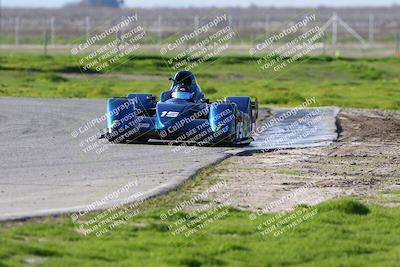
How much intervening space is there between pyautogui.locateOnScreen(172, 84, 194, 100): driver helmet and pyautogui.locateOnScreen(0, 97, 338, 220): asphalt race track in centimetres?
118

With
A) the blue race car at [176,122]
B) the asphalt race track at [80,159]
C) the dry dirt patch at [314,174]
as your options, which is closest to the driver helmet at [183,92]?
the blue race car at [176,122]

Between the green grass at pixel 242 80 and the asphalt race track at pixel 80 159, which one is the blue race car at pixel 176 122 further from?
the green grass at pixel 242 80

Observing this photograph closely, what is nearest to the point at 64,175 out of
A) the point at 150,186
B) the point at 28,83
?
the point at 150,186

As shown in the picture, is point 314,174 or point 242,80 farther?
point 242,80

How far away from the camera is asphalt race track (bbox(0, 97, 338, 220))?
13488 mm

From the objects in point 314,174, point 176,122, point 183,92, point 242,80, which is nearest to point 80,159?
point 176,122

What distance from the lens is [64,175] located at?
1570 centimetres

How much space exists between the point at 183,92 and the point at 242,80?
2495 cm

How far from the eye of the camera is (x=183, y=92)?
21562 mm

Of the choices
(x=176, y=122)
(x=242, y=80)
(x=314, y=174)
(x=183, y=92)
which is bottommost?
(x=242, y=80)

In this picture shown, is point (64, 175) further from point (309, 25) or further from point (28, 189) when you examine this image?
point (309, 25)

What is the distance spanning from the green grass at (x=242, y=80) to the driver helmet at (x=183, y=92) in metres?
12.7

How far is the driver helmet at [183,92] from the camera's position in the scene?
21.5 m

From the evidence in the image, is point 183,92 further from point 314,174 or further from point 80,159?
point 314,174
